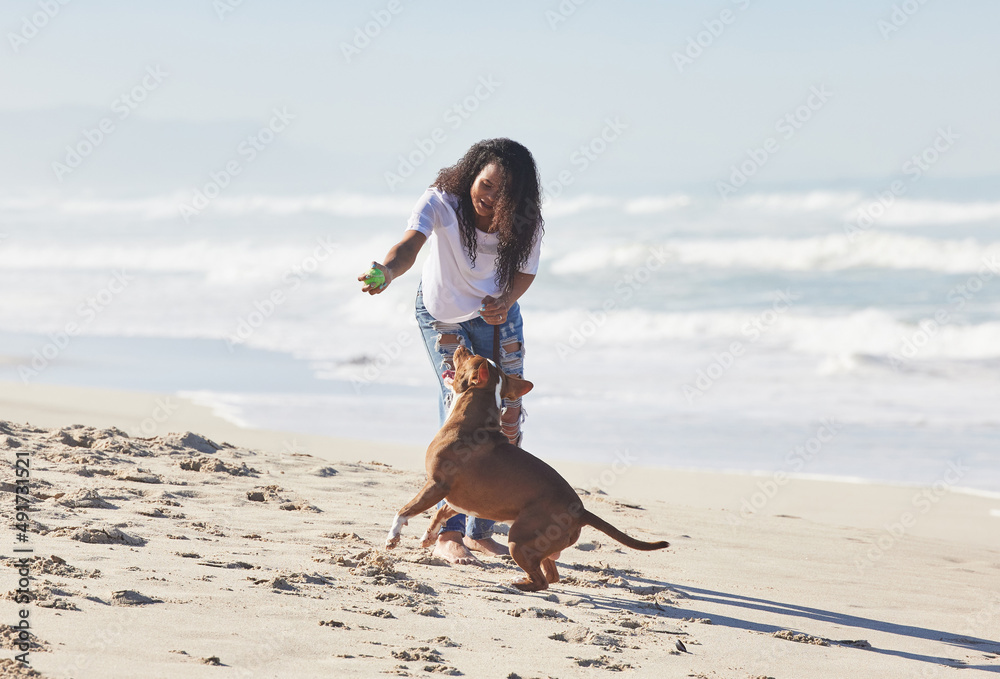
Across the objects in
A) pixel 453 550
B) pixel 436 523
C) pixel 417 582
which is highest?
pixel 436 523

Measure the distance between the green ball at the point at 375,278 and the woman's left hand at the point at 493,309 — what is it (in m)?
0.80

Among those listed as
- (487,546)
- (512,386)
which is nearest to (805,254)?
Result: (487,546)

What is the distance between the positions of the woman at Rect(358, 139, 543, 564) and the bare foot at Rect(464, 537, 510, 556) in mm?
251

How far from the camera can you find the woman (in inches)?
167

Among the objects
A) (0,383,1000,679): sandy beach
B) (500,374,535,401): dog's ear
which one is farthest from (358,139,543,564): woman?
(0,383,1000,679): sandy beach

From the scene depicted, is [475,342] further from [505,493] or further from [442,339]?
[505,493]

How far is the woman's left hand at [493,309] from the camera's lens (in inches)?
173

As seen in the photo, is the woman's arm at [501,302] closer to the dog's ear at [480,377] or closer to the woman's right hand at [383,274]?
the dog's ear at [480,377]

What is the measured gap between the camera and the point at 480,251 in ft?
14.2

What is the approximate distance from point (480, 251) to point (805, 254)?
71.7ft

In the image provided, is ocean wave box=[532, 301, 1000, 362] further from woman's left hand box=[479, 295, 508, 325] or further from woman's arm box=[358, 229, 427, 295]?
woman's arm box=[358, 229, 427, 295]

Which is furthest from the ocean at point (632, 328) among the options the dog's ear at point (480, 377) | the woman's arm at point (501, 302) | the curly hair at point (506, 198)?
the dog's ear at point (480, 377)

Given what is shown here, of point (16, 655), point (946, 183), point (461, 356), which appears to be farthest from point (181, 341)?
point (946, 183)

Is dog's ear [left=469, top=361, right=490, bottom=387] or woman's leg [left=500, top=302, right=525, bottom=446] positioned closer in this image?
dog's ear [left=469, top=361, right=490, bottom=387]
